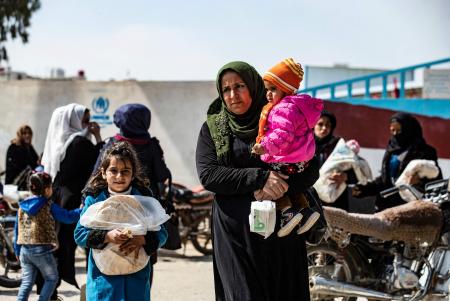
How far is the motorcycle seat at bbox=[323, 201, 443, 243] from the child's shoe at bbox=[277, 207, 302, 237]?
236 cm

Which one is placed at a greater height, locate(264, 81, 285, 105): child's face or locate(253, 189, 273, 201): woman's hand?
locate(264, 81, 285, 105): child's face

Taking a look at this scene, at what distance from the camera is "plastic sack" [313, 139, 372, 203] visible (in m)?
7.36

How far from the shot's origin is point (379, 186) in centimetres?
792

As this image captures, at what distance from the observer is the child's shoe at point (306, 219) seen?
4348 millimetres

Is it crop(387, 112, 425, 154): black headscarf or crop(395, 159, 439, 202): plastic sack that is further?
crop(387, 112, 425, 154): black headscarf

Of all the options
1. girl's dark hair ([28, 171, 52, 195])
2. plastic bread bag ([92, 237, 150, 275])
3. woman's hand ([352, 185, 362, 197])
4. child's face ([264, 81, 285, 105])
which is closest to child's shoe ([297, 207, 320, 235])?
child's face ([264, 81, 285, 105])

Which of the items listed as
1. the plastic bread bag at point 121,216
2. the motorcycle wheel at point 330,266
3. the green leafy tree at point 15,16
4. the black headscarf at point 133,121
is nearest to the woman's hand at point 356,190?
the motorcycle wheel at point 330,266

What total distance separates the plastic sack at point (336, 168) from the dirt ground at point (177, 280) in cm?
152

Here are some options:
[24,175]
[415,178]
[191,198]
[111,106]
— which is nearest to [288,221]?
[415,178]

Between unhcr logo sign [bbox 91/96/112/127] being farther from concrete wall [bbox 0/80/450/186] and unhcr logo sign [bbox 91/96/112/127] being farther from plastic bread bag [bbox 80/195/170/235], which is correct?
plastic bread bag [bbox 80/195/170/235]

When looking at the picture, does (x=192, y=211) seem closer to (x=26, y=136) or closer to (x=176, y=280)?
(x=176, y=280)

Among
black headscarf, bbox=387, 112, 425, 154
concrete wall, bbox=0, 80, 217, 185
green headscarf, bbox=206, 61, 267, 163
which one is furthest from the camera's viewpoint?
concrete wall, bbox=0, 80, 217, 185

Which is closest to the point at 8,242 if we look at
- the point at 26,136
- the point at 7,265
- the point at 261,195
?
the point at 7,265

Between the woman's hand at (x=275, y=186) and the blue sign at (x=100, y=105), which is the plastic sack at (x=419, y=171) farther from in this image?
the blue sign at (x=100, y=105)
